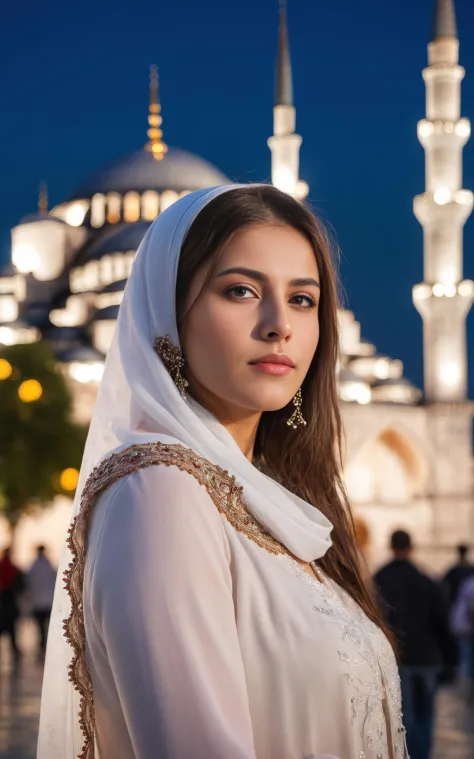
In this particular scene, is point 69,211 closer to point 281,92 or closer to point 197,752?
point 281,92

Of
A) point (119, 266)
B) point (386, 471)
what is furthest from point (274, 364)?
point (119, 266)

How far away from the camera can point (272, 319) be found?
1.68 m

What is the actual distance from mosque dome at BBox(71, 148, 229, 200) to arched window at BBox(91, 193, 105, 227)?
0.23 meters

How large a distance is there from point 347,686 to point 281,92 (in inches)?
1242

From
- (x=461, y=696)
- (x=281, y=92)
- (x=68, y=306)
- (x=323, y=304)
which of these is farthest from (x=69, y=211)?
(x=323, y=304)

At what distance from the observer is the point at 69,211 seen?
42906 mm

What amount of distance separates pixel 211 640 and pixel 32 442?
22408 millimetres

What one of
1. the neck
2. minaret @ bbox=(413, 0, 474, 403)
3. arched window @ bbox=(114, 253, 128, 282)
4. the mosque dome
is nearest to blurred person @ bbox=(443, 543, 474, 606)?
the neck

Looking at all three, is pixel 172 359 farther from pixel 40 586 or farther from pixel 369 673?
pixel 40 586

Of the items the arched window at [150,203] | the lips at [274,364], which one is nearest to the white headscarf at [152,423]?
the lips at [274,364]

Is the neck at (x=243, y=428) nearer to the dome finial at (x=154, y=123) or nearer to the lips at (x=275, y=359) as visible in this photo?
the lips at (x=275, y=359)

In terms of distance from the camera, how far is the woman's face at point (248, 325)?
1.68 m

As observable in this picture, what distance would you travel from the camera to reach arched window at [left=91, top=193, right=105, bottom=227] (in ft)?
137

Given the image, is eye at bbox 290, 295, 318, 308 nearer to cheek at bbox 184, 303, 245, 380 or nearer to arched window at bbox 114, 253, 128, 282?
cheek at bbox 184, 303, 245, 380
